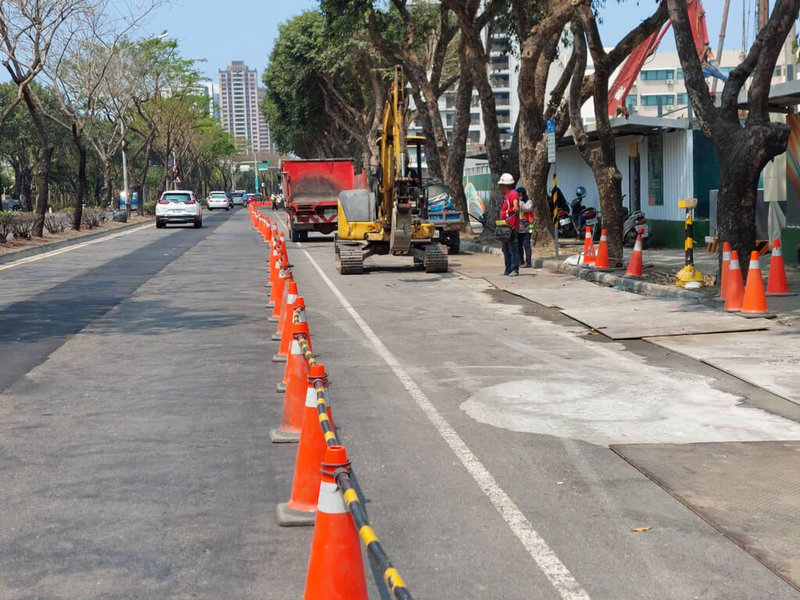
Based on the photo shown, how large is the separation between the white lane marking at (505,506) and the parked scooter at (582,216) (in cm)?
2024

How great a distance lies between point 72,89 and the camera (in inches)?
2060

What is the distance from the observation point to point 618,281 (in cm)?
1830

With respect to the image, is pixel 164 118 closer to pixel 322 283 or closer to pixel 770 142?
pixel 322 283

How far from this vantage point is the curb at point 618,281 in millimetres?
15994

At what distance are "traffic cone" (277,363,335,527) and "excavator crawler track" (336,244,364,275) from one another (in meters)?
15.8

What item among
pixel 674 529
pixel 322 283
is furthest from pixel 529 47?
pixel 674 529

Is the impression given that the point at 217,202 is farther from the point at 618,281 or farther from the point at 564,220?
the point at 618,281

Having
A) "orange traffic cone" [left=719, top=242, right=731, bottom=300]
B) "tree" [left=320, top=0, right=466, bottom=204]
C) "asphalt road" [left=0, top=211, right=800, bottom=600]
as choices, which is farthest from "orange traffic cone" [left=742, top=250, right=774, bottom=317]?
"tree" [left=320, top=0, right=466, bottom=204]

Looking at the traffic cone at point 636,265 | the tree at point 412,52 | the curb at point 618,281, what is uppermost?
the tree at point 412,52

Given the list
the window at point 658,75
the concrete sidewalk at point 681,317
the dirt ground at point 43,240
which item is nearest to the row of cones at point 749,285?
the concrete sidewalk at point 681,317

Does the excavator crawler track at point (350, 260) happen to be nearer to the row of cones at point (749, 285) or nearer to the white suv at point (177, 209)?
the row of cones at point (749, 285)

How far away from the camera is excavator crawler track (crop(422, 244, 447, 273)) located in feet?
70.9

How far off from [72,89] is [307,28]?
11643 millimetres

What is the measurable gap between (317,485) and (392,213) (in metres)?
15.9
